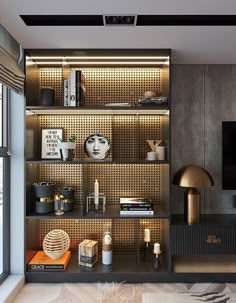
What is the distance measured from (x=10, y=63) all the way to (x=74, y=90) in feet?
1.87

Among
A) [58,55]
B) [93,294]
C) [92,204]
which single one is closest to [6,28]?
[58,55]

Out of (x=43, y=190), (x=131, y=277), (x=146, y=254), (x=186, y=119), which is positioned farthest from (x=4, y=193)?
(x=186, y=119)

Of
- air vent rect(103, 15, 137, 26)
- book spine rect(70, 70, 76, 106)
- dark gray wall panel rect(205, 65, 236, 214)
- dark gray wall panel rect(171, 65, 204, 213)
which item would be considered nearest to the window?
book spine rect(70, 70, 76, 106)

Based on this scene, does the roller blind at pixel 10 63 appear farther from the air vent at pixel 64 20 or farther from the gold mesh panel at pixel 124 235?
the gold mesh panel at pixel 124 235

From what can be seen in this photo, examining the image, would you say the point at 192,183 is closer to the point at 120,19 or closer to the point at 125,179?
the point at 125,179

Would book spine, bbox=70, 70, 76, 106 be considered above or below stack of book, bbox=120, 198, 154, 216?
above

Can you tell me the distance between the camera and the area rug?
216cm

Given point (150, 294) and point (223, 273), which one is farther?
→ point (223, 273)

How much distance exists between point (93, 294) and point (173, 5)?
2160 millimetres

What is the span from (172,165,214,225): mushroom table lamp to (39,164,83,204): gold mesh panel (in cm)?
97

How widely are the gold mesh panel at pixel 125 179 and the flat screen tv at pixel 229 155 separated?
2.08ft

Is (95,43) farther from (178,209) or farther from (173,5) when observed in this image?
(178,209)

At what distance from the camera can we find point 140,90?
9.30 feet

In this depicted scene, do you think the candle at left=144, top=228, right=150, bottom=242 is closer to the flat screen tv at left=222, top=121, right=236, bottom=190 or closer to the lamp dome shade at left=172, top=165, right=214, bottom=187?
the lamp dome shade at left=172, top=165, right=214, bottom=187
